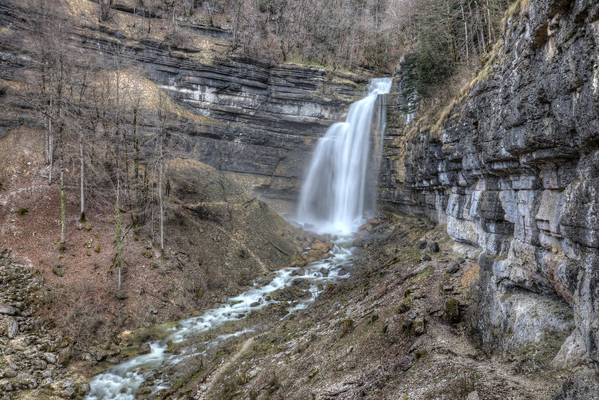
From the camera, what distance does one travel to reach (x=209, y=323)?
17.5 metres

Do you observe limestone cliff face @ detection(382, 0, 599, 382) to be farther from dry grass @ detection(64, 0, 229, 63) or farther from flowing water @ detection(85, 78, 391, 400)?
dry grass @ detection(64, 0, 229, 63)

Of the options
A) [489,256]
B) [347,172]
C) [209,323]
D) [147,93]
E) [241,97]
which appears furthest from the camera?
[241,97]

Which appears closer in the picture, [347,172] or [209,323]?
[209,323]

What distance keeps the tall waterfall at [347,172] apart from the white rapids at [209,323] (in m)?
9.01

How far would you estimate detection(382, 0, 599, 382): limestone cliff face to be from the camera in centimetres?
647

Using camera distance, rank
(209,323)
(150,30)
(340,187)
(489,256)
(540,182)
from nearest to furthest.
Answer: (540,182) → (489,256) → (209,323) → (340,187) → (150,30)

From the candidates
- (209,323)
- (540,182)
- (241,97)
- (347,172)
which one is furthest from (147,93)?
(540,182)

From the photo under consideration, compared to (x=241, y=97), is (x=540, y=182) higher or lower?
lower

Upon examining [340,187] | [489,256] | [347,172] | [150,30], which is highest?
[150,30]

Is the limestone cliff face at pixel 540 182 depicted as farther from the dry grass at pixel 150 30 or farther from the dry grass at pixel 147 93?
the dry grass at pixel 150 30

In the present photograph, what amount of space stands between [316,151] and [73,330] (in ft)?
89.7

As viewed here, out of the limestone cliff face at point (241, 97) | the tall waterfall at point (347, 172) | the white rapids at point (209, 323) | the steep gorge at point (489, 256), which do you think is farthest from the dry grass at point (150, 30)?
the white rapids at point (209, 323)

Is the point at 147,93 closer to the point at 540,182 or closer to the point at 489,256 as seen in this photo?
the point at 489,256

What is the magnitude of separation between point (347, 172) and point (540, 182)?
27465 millimetres
